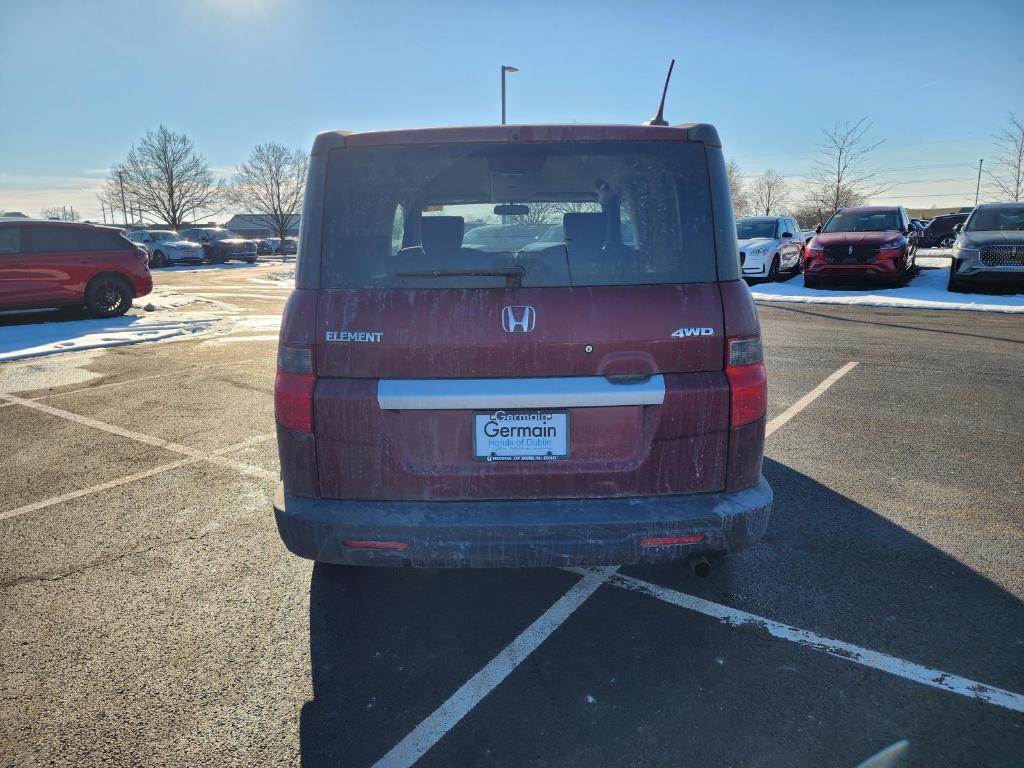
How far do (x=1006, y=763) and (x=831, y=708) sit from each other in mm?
485

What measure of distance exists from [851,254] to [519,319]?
15.8 metres

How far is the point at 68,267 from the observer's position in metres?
11.7

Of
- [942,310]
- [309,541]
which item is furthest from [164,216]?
[309,541]

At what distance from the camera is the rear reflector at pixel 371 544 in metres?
2.39

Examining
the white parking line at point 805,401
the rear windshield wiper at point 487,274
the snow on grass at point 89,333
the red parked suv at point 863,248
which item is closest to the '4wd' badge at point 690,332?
the rear windshield wiper at point 487,274

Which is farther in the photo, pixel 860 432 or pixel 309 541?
pixel 860 432

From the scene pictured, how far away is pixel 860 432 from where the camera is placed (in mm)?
5418

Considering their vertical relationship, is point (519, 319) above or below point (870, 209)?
below

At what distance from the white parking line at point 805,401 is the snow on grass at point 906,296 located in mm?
6754

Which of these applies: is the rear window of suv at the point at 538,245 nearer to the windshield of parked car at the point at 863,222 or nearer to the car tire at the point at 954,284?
the car tire at the point at 954,284

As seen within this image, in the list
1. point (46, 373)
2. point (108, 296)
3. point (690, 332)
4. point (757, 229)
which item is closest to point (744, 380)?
point (690, 332)

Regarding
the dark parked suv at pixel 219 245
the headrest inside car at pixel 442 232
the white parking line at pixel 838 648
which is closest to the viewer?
the white parking line at pixel 838 648

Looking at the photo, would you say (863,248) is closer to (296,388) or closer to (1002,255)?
(1002,255)

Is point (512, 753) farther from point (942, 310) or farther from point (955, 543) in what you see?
point (942, 310)
